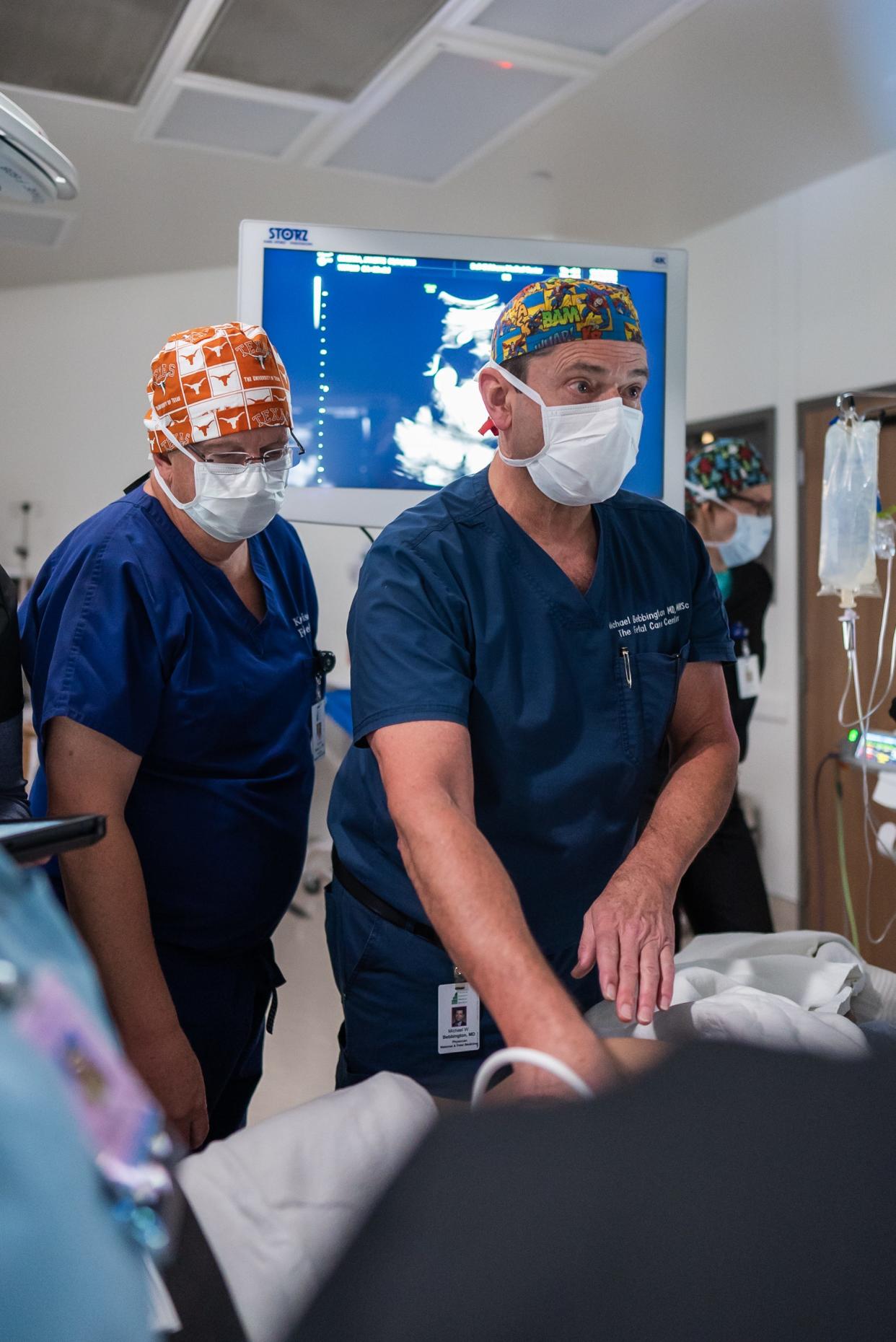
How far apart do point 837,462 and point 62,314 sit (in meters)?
5.20

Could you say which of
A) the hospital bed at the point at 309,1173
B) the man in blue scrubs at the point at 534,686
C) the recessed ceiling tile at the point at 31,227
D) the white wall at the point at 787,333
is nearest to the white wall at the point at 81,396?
the recessed ceiling tile at the point at 31,227

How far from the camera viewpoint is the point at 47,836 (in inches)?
24.4

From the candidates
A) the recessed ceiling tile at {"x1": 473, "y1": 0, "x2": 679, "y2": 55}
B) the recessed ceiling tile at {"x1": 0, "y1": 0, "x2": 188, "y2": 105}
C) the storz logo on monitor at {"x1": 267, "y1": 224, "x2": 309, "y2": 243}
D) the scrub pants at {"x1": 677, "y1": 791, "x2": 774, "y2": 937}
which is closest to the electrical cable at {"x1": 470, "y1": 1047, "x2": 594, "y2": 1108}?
the storz logo on monitor at {"x1": 267, "y1": 224, "x2": 309, "y2": 243}

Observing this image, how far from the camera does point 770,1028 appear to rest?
1.10 metres

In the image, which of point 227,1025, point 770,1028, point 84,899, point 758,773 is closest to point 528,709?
point 770,1028

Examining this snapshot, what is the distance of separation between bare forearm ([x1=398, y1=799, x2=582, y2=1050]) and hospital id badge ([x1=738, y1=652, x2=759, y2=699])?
2029 mm

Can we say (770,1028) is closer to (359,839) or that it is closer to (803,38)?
(359,839)

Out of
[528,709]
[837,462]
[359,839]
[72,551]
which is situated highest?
[837,462]

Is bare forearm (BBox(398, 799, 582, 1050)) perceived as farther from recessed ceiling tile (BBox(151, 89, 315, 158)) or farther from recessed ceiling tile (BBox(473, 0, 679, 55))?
recessed ceiling tile (BBox(151, 89, 315, 158))

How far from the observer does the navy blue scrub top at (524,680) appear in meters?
1.21

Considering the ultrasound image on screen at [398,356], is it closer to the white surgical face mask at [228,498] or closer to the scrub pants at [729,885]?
the white surgical face mask at [228,498]

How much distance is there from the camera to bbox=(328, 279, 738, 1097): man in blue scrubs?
1.20 metres

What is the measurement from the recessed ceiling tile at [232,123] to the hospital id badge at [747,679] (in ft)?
7.40

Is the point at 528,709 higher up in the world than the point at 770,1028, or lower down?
higher up
